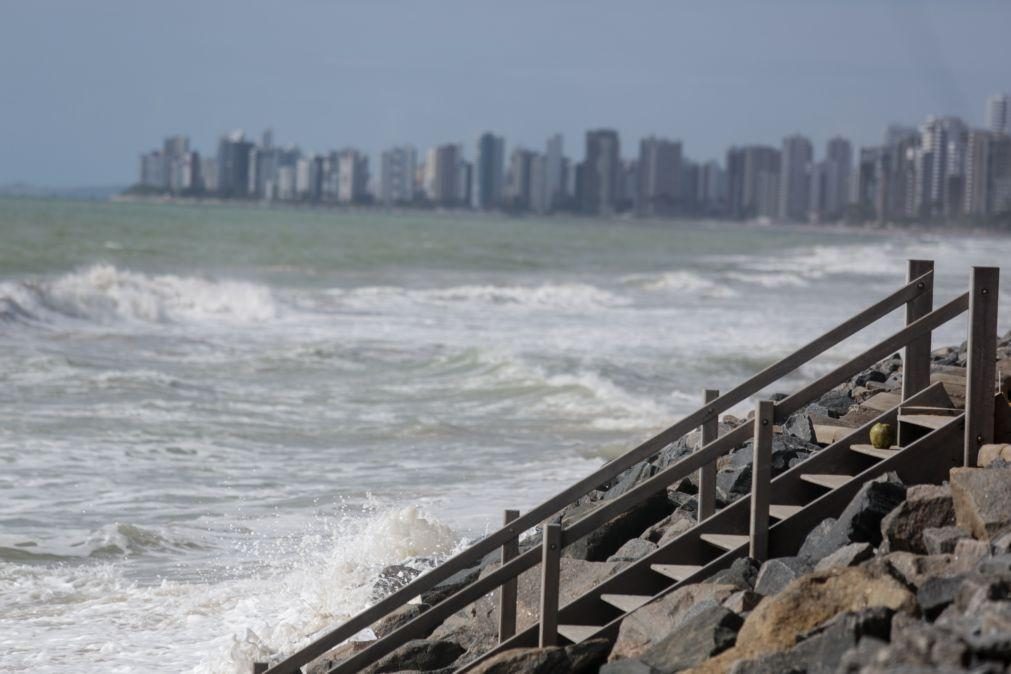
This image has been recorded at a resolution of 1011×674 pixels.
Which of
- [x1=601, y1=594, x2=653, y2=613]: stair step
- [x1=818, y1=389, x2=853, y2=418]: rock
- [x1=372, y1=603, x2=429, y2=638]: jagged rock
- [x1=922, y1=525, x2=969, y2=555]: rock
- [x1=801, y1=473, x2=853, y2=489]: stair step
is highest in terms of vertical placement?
[x1=801, y1=473, x2=853, y2=489]: stair step

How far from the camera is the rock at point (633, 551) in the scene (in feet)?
27.3

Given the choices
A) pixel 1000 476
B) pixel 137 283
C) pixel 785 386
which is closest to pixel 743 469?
pixel 1000 476

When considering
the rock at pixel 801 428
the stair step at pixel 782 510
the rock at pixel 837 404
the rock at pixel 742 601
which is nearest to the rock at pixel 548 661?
the rock at pixel 742 601

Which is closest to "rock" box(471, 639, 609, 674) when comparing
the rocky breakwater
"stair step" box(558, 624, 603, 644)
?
the rocky breakwater

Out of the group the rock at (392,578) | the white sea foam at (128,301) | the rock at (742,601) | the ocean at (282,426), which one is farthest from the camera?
the white sea foam at (128,301)

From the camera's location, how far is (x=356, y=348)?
27781 millimetres

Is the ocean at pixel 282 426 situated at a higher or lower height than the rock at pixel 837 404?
lower

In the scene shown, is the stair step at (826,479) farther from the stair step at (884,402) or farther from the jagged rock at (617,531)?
the stair step at (884,402)

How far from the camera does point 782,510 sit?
25.7ft

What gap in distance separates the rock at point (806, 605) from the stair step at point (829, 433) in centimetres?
288

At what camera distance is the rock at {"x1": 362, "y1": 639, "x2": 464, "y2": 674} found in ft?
25.3

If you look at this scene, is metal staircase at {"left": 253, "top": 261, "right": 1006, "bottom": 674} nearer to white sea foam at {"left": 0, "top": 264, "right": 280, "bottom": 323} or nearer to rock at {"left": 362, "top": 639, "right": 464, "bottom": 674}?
rock at {"left": 362, "top": 639, "right": 464, "bottom": 674}

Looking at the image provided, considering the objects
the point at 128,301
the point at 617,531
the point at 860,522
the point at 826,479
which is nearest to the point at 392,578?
the point at 617,531

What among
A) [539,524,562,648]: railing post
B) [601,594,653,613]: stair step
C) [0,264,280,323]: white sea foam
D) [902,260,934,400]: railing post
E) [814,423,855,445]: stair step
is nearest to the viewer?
[539,524,562,648]: railing post
